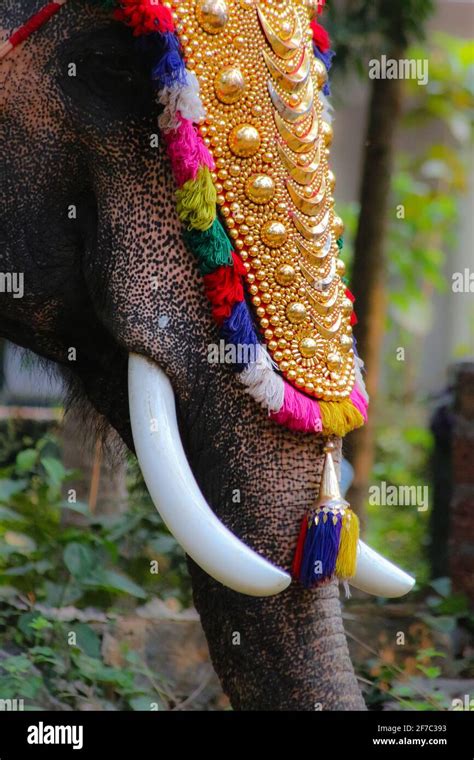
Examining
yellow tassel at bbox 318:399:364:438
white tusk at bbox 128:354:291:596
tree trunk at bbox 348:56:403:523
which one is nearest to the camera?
white tusk at bbox 128:354:291:596

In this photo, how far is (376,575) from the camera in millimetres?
2062

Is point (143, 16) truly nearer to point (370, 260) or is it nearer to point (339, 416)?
point (339, 416)

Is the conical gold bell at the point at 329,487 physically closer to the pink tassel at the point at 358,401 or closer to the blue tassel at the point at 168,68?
the pink tassel at the point at 358,401

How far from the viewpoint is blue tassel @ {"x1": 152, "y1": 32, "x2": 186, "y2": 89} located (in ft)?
6.33

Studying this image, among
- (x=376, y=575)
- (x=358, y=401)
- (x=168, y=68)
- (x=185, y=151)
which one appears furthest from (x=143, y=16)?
(x=376, y=575)

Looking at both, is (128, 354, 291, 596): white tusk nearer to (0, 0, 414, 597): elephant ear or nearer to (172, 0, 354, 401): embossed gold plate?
(0, 0, 414, 597): elephant ear

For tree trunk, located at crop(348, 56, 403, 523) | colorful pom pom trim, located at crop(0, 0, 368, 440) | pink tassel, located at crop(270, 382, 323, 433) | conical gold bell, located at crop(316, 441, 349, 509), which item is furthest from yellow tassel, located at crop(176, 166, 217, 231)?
tree trunk, located at crop(348, 56, 403, 523)

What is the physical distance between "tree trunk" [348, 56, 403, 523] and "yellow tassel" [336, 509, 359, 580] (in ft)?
7.82

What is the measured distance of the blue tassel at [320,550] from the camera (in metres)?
1.93

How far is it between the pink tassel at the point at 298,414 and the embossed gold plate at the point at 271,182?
0.03m

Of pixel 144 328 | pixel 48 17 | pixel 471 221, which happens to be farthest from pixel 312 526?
pixel 471 221

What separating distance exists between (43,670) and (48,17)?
1.65 metres
